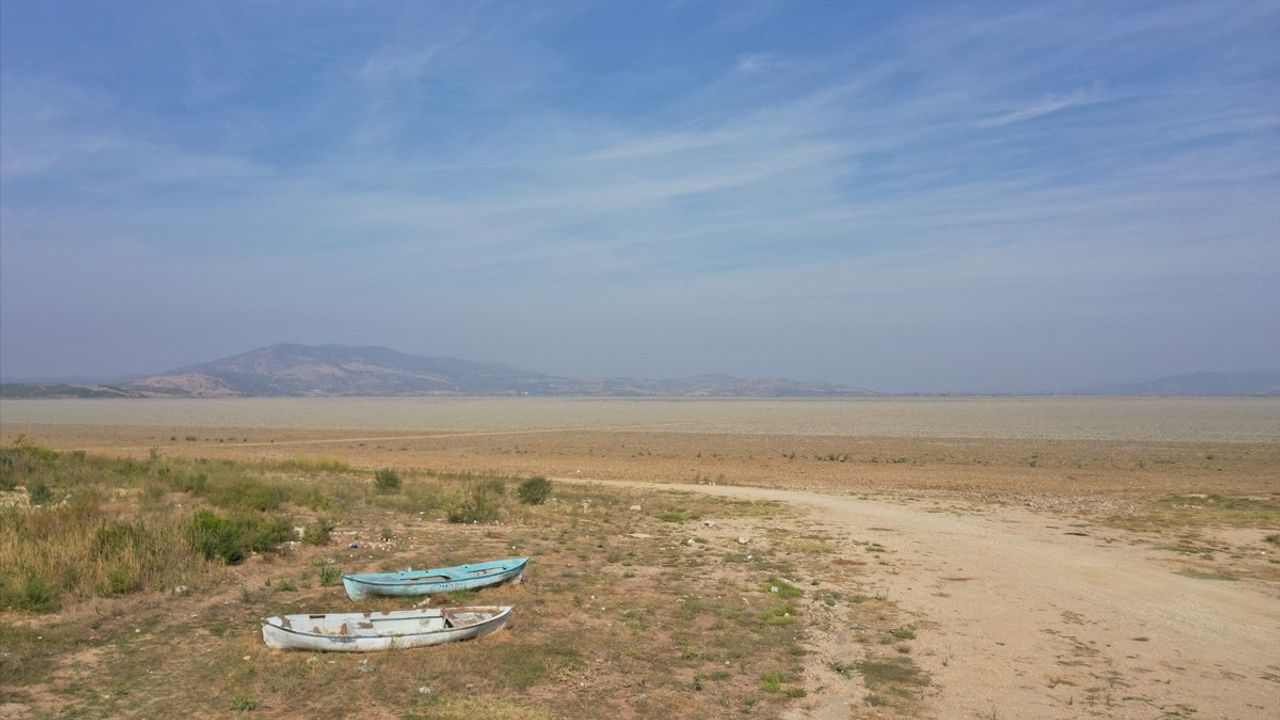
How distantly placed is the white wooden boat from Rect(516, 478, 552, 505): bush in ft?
40.6

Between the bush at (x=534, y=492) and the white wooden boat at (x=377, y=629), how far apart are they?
12366mm

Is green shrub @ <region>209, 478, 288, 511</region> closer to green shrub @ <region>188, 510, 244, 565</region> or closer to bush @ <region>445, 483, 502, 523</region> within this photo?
green shrub @ <region>188, 510, 244, 565</region>

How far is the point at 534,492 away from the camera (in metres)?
24.2

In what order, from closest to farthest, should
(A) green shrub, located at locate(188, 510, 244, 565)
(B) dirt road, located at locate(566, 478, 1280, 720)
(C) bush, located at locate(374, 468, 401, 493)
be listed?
1. (B) dirt road, located at locate(566, 478, 1280, 720)
2. (A) green shrub, located at locate(188, 510, 244, 565)
3. (C) bush, located at locate(374, 468, 401, 493)

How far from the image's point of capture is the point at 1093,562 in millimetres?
17734

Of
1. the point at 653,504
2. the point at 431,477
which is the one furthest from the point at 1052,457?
the point at 431,477

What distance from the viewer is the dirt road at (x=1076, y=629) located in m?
9.93

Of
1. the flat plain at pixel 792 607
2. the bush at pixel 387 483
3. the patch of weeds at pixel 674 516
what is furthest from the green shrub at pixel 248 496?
the patch of weeds at pixel 674 516

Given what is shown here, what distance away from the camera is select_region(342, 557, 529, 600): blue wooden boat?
12352 mm

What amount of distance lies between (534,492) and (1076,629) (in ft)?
48.4

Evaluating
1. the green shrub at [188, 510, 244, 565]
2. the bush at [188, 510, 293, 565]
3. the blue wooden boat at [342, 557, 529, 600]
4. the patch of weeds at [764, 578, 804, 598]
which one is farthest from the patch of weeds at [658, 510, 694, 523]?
the green shrub at [188, 510, 244, 565]

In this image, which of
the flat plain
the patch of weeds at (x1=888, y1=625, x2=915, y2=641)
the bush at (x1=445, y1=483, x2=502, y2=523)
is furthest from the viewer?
the bush at (x1=445, y1=483, x2=502, y2=523)

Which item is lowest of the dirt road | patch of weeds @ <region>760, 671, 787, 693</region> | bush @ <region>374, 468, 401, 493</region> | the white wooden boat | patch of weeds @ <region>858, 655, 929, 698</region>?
the dirt road

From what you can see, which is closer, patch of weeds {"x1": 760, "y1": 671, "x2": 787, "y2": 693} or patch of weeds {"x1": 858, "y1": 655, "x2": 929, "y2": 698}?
patch of weeds {"x1": 760, "y1": 671, "x2": 787, "y2": 693}
